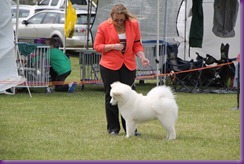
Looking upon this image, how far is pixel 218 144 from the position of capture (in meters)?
7.89

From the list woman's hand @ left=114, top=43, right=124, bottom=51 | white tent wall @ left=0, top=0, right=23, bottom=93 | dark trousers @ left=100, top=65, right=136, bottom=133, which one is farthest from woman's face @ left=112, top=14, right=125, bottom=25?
white tent wall @ left=0, top=0, right=23, bottom=93

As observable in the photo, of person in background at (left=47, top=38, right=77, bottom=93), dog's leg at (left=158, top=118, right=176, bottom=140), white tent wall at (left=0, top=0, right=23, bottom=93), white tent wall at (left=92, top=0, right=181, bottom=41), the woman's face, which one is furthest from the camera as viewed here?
white tent wall at (left=92, top=0, right=181, bottom=41)

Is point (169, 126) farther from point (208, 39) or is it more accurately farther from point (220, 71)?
point (208, 39)

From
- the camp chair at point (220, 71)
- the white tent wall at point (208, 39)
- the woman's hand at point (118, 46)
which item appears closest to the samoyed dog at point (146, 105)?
the woman's hand at point (118, 46)

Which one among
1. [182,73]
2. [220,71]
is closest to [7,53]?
[182,73]

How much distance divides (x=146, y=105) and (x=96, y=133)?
1.04m

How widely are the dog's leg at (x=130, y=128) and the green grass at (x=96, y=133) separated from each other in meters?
0.09

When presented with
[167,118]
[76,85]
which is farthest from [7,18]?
[167,118]

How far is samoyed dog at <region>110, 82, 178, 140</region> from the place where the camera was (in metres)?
7.91

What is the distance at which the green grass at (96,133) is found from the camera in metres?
7.25

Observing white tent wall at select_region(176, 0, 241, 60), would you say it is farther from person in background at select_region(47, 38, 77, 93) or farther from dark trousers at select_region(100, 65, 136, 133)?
dark trousers at select_region(100, 65, 136, 133)

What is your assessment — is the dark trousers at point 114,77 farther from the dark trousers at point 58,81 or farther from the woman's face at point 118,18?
the dark trousers at point 58,81

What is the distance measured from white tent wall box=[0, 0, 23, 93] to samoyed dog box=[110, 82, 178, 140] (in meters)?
4.75

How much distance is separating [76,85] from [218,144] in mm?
7348
